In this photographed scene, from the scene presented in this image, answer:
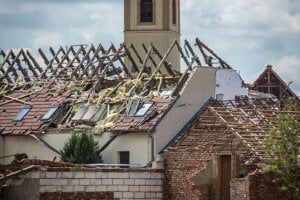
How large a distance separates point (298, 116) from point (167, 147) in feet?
19.2

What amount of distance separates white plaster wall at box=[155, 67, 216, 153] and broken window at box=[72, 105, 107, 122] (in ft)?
12.4

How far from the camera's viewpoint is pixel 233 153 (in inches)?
1864

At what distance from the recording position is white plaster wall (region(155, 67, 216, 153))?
54.3 m

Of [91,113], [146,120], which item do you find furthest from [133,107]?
[91,113]

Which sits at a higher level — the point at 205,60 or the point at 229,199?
the point at 205,60

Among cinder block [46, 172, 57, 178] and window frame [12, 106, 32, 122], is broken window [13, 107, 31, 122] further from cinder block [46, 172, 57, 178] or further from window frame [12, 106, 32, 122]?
cinder block [46, 172, 57, 178]

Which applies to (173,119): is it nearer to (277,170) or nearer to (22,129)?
(22,129)

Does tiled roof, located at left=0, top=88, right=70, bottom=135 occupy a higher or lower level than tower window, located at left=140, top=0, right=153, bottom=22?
lower

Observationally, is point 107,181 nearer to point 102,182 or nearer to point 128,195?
point 102,182

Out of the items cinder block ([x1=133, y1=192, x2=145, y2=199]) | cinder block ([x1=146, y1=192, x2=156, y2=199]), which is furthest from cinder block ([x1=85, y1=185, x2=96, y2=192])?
cinder block ([x1=146, y1=192, x2=156, y2=199])

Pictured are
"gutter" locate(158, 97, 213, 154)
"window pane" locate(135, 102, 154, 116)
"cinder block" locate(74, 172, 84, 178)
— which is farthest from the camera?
"window pane" locate(135, 102, 154, 116)

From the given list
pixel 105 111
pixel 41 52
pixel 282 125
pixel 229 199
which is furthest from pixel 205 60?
pixel 282 125

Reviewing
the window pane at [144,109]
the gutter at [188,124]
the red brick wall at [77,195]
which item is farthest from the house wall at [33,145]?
the red brick wall at [77,195]

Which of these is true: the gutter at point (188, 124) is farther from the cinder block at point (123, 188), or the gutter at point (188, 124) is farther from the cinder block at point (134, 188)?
the cinder block at point (123, 188)
